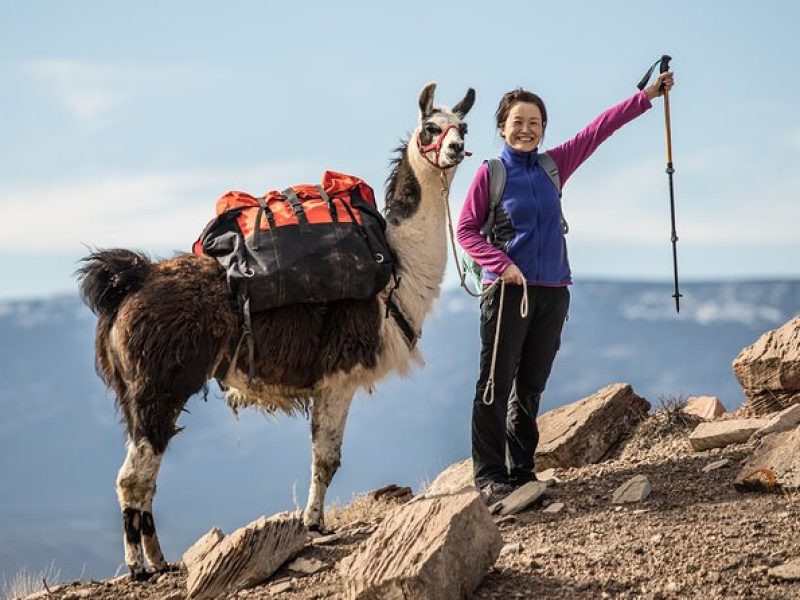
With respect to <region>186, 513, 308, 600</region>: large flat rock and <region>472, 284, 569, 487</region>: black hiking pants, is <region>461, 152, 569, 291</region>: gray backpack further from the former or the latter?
<region>186, 513, 308, 600</region>: large flat rock

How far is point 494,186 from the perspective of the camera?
7.91m

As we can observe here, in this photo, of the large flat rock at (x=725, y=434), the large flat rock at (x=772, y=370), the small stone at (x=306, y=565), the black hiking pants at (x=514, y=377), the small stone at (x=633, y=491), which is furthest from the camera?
the large flat rock at (x=772, y=370)

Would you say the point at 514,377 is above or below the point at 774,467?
above

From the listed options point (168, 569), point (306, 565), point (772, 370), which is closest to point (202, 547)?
point (168, 569)

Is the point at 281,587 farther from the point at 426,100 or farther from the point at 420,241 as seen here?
the point at 426,100

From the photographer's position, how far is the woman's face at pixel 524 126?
26.1ft

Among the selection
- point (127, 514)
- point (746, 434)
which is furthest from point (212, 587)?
point (746, 434)

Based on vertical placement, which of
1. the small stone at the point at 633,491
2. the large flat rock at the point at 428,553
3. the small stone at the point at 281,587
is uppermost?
the large flat rock at the point at 428,553

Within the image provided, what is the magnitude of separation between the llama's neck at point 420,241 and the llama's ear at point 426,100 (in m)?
0.22

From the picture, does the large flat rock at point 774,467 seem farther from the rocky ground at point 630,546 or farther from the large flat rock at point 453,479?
the large flat rock at point 453,479

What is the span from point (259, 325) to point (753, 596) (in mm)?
4006

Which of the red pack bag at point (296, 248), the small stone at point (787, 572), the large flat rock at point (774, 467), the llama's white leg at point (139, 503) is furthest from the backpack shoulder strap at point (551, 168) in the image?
the llama's white leg at point (139, 503)

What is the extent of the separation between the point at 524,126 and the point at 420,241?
140 cm

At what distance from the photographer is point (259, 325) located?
8281 mm
